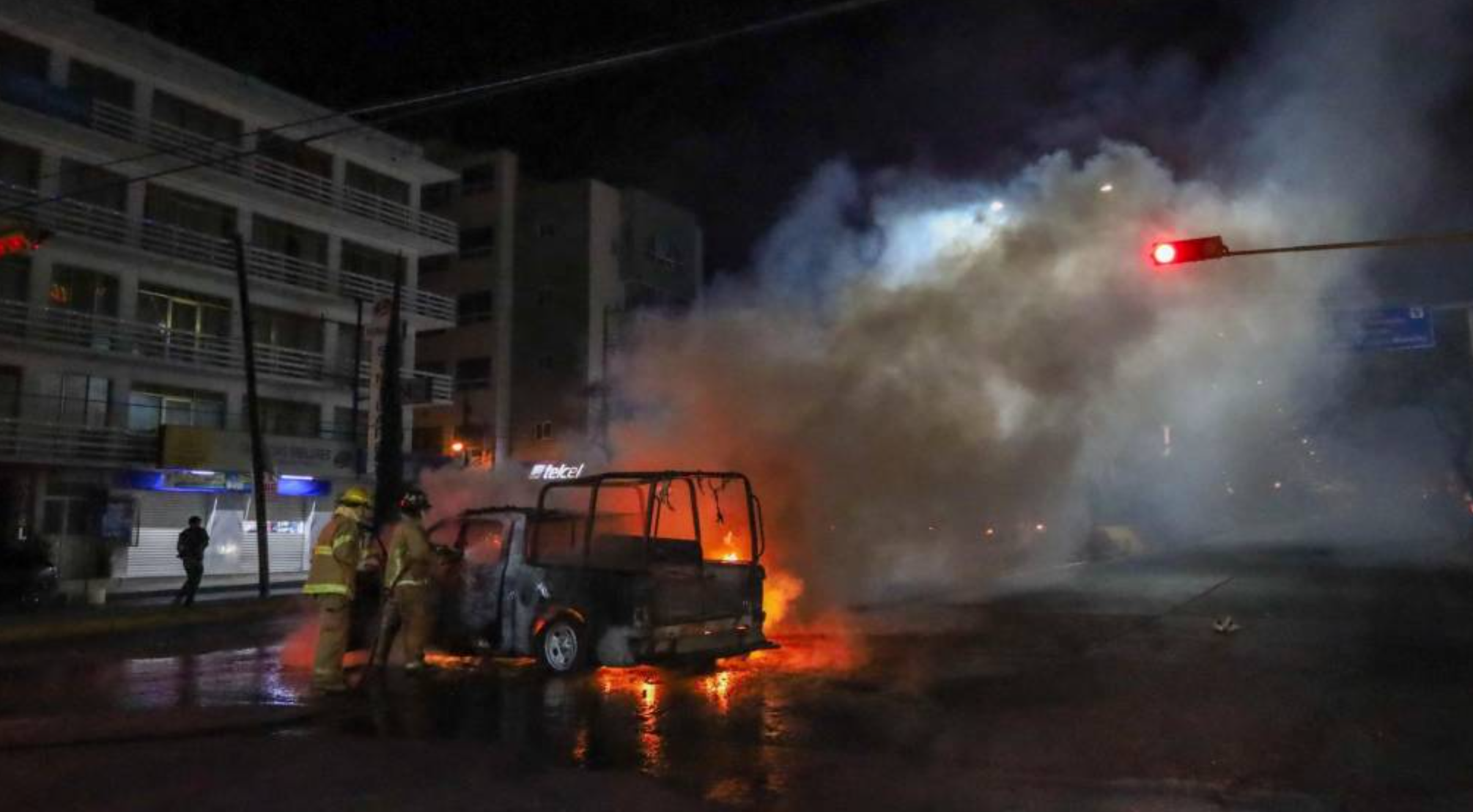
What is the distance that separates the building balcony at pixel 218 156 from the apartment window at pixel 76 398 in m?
5.91

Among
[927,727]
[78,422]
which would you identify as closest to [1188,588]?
[927,727]

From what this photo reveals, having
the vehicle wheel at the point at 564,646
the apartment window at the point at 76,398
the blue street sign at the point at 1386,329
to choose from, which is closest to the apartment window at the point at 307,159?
the apartment window at the point at 76,398

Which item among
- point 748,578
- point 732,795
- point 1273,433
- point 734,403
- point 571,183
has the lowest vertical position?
point 732,795

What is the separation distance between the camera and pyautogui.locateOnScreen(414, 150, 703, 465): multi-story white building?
39.8 metres

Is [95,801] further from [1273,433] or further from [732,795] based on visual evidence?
[1273,433]

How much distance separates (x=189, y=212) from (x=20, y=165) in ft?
14.4

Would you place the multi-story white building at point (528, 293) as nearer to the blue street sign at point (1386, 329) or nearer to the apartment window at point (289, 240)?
the apartment window at point (289, 240)

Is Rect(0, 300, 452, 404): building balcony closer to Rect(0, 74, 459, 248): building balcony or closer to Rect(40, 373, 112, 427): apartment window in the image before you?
Rect(40, 373, 112, 427): apartment window

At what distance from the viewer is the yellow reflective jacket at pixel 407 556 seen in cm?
970

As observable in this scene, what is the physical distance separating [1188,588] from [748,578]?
470 inches

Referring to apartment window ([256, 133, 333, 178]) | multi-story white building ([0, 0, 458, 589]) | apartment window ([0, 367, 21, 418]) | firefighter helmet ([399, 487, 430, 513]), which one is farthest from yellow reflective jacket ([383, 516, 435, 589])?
apartment window ([256, 133, 333, 178])

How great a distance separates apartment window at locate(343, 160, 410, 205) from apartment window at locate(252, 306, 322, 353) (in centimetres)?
460

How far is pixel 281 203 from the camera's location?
30.8 m

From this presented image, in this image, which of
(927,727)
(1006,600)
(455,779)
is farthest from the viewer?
(1006,600)
